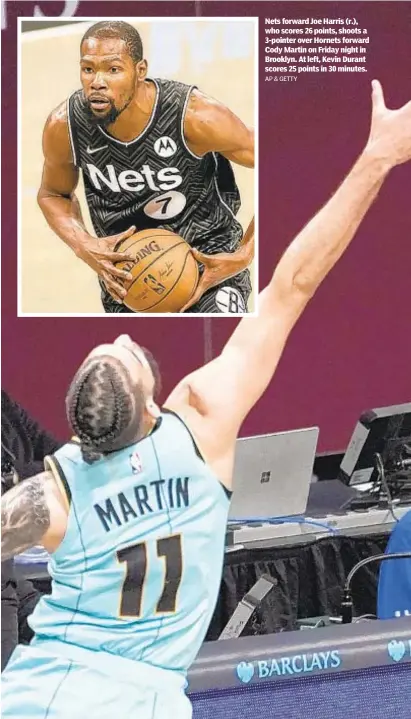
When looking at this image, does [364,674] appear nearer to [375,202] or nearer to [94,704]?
[94,704]

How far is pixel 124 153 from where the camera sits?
6.40 feet

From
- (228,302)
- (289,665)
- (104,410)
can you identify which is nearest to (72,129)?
(228,302)

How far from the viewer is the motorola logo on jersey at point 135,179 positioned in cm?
195

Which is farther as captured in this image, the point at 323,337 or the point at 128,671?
the point at 323,337

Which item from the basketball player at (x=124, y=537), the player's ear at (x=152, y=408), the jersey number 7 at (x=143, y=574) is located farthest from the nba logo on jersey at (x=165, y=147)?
the jersey number 7 at (x=143, y=574)

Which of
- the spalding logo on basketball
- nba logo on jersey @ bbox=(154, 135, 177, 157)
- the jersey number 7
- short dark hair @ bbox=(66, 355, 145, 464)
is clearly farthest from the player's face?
the jersey number 7

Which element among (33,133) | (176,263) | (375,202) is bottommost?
(176,263)

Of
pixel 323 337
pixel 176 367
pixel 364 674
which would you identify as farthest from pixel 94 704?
pixel 323 337

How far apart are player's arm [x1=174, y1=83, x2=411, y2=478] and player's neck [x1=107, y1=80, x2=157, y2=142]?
41 centimetres

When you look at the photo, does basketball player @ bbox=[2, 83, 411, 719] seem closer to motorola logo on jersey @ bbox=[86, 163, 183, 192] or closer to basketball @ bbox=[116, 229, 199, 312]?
basketball @ bbox=[116, 229, 199, 312]

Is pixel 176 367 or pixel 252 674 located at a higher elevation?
pixel 176 367

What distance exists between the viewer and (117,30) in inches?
76.4

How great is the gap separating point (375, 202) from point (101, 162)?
1.96 feet

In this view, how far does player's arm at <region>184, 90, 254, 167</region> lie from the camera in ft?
6.41
